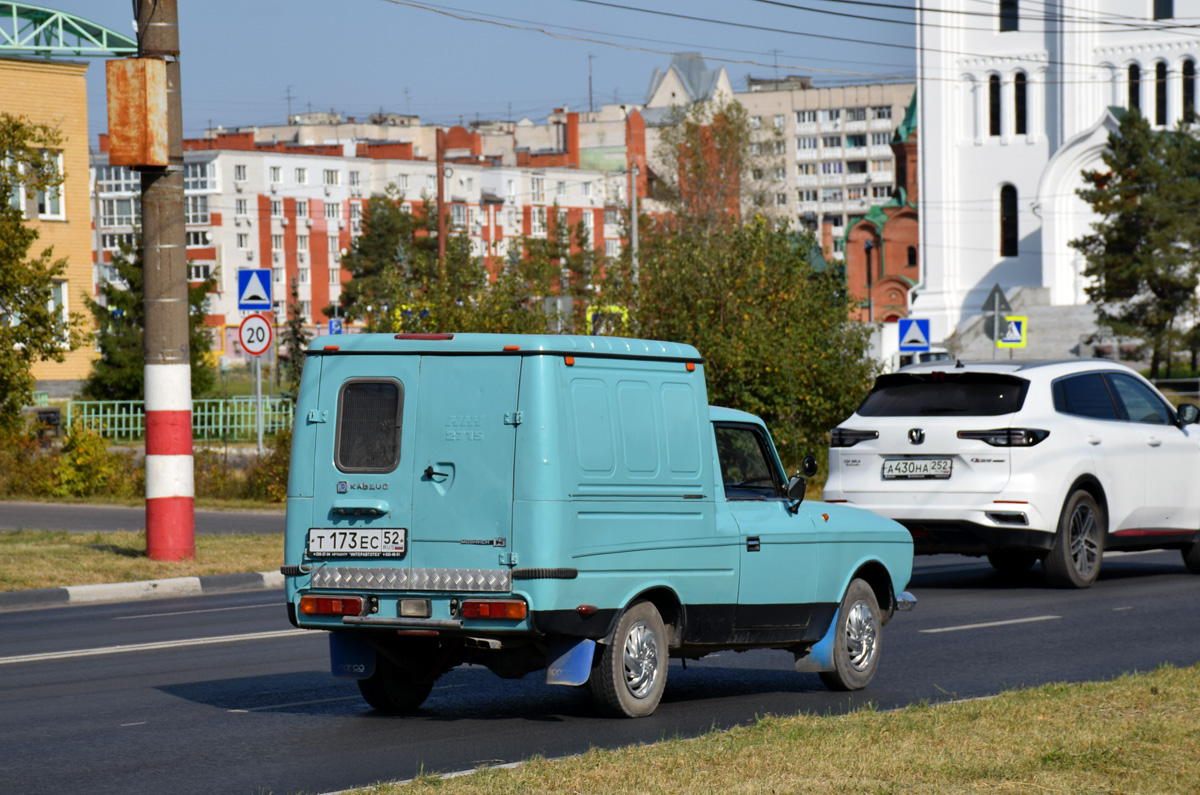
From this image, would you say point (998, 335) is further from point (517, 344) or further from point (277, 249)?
point (277, 249)

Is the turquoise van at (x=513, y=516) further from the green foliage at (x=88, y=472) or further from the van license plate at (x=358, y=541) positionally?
the green foliage at (x=88, y=472)

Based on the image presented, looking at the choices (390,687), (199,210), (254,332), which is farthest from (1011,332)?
(199,210)

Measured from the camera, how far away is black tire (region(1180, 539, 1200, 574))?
16.6 meters

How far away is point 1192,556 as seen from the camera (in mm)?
16672

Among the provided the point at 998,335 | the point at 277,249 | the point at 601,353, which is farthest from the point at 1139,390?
the point at 277,249

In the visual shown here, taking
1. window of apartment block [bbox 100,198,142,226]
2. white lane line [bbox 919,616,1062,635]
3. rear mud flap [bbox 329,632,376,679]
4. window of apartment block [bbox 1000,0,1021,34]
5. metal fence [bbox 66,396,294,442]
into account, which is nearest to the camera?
rear mud flap [bbox 329,632,376,679]

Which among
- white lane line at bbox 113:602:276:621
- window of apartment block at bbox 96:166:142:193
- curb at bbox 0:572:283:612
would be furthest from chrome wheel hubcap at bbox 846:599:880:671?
window of apartment block at bbox 96:166:142:193

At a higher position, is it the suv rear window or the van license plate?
the suv rear window

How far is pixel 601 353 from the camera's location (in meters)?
8.27

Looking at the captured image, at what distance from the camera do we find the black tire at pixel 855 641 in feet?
31.4

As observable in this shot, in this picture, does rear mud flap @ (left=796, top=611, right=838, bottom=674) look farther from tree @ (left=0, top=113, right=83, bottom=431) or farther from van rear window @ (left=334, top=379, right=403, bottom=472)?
tree @ (left=0, top=113, right=83, bottom=431)

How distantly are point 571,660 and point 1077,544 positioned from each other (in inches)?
320

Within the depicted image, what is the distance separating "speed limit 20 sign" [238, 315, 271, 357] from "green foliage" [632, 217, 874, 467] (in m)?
6.13

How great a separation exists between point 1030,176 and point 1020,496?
230 ft
